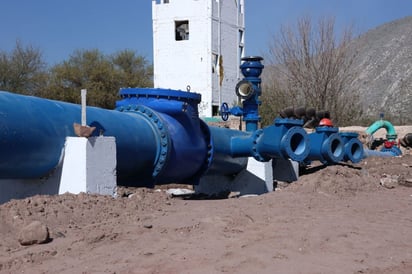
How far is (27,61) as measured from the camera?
34.5 metres

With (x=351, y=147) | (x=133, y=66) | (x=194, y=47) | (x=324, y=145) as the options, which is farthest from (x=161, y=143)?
(x=133, y=66)

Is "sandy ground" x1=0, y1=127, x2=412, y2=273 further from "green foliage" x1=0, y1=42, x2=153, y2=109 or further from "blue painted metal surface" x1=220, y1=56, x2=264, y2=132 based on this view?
"green foliage" x1=0, y1=42, x2=153, y2=109

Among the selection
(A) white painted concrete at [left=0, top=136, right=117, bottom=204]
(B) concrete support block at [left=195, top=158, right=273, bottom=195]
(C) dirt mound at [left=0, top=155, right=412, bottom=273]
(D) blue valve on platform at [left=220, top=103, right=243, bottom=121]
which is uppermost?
(D) blue valve on platform at [left=220, top=103, right=243, bottom=121]

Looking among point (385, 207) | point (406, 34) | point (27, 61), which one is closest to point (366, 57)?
point (406, 34)

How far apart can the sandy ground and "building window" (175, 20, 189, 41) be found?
1143 inches

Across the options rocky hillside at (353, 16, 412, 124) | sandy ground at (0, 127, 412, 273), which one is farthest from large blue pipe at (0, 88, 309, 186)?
rocky hillside at (353, 16, 412, 124)

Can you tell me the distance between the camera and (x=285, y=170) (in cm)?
1035

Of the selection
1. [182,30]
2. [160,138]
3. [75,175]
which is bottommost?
[75,175]

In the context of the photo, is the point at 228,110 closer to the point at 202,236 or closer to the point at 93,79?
the point at 202,236

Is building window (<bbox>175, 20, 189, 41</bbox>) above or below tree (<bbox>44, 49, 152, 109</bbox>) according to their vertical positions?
above

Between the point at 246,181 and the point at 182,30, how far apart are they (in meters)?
26.5

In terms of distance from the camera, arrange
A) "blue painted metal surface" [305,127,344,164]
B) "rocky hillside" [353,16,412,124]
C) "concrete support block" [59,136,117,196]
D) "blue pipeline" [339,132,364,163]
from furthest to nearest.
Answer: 1. "rocky hillside" [353,16,412,124]
2. "blue pipeline" [339,132,364,163]
3. "blue painted metal surface" [305,127,344,164]
4. "concrete support block" [59,136,117,196]

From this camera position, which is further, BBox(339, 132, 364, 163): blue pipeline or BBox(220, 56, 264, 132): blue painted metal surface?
BBox(220, 56, 264, 132): blue painted metal surface

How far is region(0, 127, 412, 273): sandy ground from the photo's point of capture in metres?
4.03
